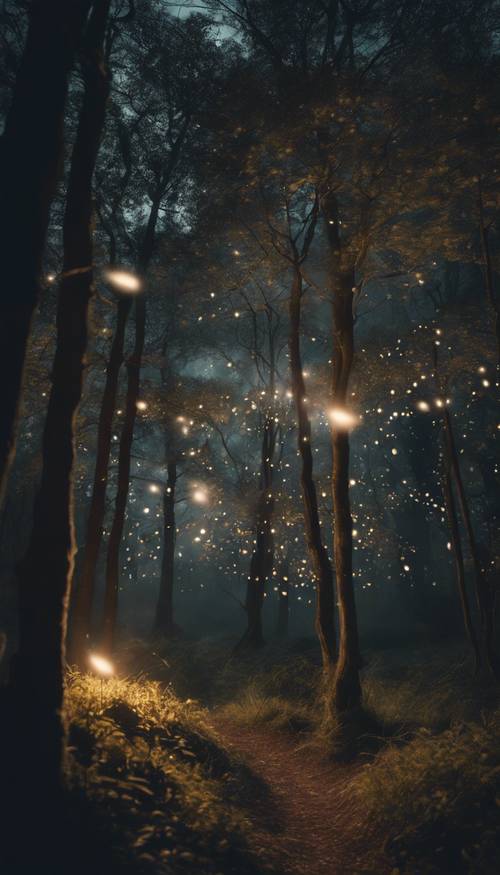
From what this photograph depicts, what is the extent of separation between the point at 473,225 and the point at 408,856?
1314 cm

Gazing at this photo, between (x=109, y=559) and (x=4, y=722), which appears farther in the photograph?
(x=109, y=559)

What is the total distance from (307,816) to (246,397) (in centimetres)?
1459

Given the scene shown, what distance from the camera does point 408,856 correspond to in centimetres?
430

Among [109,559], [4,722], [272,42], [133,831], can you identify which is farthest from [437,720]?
[272,42]

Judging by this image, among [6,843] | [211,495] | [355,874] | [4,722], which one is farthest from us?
[211,495]

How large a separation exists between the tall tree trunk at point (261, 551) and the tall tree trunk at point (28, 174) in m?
14.1

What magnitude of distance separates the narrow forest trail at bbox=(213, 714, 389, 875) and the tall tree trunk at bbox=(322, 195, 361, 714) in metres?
1.28

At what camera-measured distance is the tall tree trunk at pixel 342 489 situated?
8547 millimetres

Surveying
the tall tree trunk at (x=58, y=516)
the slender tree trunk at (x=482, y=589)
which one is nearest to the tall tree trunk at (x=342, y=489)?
the slender tree trunk at (x=482, y=589)

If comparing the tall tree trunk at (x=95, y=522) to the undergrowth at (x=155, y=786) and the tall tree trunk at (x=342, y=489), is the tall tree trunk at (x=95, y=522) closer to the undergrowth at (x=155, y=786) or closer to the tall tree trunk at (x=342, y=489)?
the undergrowth at (x=155, y=786)

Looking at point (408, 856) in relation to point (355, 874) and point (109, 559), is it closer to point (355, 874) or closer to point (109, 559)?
point (355, 874)

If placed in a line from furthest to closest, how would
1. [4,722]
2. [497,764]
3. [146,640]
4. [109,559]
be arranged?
[146,640], [109,559], [497,764], [4,722]

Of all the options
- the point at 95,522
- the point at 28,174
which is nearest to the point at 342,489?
the point at 95,522

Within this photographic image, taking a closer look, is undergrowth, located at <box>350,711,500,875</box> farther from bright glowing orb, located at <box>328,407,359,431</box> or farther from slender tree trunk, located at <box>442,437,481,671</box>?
slender tree trunk, located at <box>442,437,481,671</box>
